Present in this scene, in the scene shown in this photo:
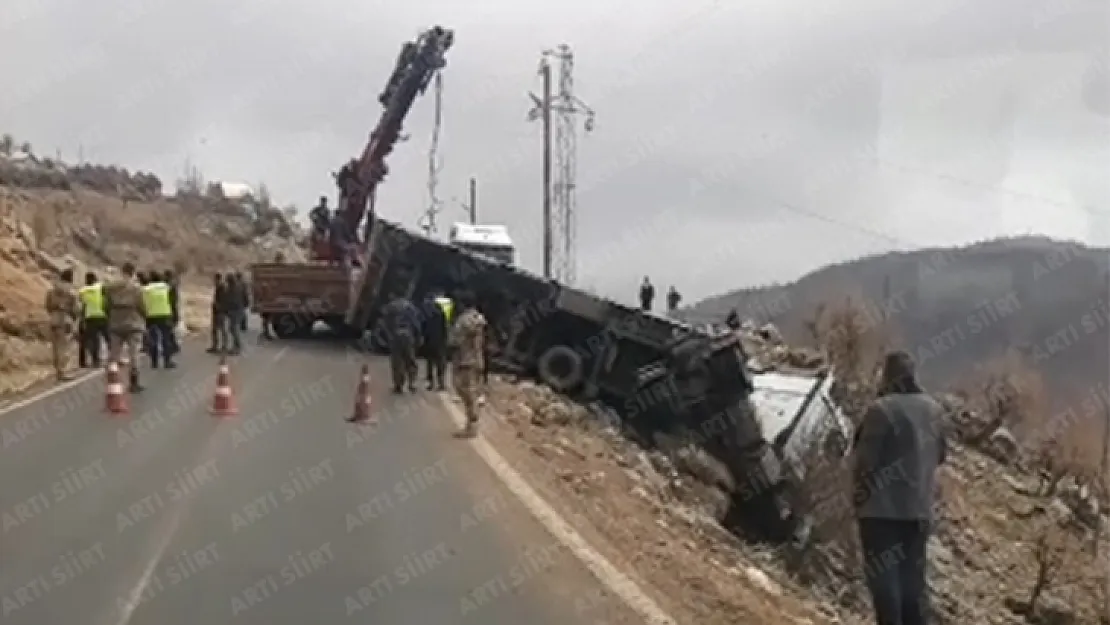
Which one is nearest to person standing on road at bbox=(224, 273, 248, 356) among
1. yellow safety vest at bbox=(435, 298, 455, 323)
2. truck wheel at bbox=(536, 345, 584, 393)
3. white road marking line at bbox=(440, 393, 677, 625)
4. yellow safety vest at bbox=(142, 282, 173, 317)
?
yellow safety vest at bbox=(142, 282, 173, 317)

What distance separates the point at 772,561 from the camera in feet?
65.2

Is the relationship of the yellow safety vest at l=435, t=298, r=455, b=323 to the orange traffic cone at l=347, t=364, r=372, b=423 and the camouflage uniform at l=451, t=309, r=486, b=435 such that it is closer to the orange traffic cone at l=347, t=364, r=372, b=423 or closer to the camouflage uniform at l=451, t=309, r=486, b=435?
the orange traffic cone at l=347, t=364, r=372, b=423

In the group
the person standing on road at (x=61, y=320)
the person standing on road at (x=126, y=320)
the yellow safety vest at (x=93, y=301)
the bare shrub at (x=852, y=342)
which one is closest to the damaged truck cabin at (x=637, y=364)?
→ the yellow safety vest at (x=93, y=301)

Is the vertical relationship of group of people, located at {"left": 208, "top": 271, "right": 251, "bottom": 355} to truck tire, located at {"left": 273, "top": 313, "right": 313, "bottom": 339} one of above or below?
above

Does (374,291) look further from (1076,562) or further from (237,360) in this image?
(1076,562)

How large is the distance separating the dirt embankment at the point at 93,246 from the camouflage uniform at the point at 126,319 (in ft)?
5.20

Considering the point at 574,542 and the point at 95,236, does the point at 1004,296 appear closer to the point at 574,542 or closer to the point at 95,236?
the point at 95,236

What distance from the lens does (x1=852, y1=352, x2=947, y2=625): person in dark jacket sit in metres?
9.69

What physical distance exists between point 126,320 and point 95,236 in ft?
132

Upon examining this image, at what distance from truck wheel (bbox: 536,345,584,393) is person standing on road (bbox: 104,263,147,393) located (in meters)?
7.45

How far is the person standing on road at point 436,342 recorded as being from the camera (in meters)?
24.6

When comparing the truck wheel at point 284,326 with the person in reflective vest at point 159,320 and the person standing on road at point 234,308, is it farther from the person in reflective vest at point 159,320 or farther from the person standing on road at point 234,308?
the person in reflective vest at point 159,320

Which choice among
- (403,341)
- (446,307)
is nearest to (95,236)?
(446,307)

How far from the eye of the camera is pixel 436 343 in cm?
2469
